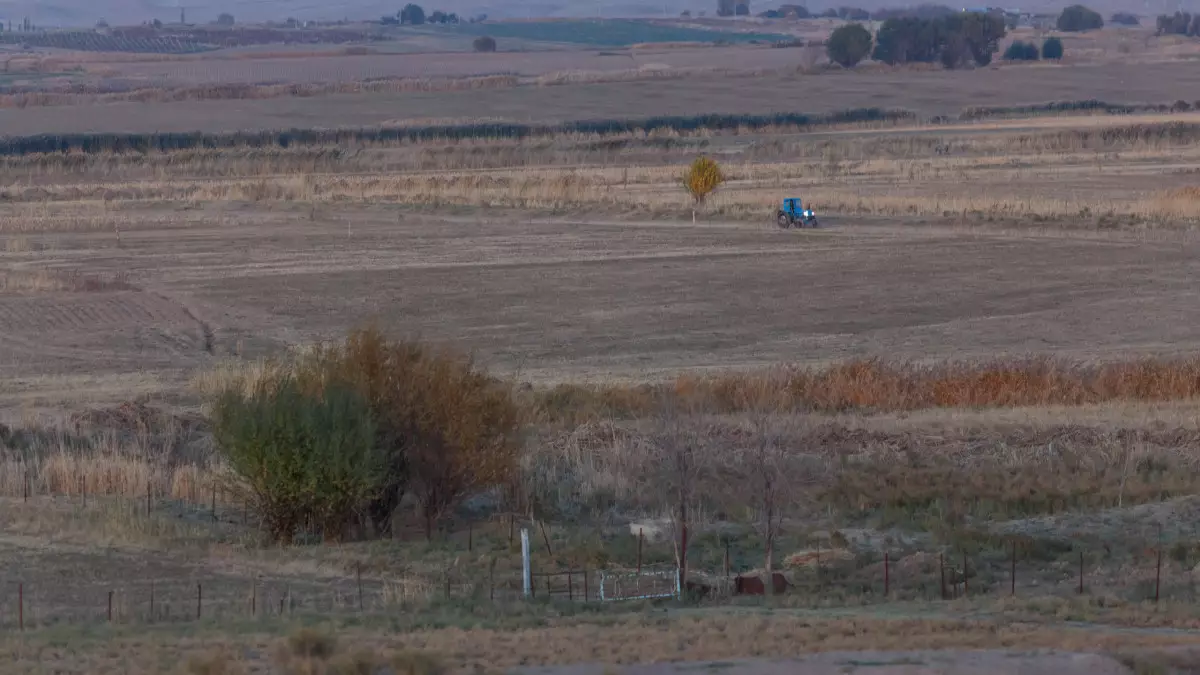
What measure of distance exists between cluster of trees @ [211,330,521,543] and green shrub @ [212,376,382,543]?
11 mm

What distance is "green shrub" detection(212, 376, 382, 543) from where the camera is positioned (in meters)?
19.0

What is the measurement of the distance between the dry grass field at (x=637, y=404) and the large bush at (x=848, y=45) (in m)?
86.7

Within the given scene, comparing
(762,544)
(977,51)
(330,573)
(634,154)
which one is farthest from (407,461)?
(977,51)

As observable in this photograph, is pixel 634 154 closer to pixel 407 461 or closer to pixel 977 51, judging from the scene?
pixel 407 461

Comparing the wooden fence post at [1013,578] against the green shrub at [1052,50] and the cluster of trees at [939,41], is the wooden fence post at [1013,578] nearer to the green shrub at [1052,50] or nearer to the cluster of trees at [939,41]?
the cluster of trees at [939,41]

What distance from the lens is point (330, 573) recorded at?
17.6m

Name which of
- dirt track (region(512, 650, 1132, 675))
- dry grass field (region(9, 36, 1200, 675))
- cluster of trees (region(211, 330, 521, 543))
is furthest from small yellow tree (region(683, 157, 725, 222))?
dirt track (region(512, 650, 1132, 675))

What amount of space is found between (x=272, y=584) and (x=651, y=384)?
40.6ft

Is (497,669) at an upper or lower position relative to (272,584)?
upper

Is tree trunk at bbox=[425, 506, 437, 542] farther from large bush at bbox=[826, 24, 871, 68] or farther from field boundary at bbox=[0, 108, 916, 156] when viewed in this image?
large bush at bbox=[826, 24, 871, 68]

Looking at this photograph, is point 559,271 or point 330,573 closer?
point 330,573

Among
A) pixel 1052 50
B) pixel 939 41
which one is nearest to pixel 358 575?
pixel 939 41

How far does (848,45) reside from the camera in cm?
15738

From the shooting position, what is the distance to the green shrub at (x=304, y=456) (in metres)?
19.0
